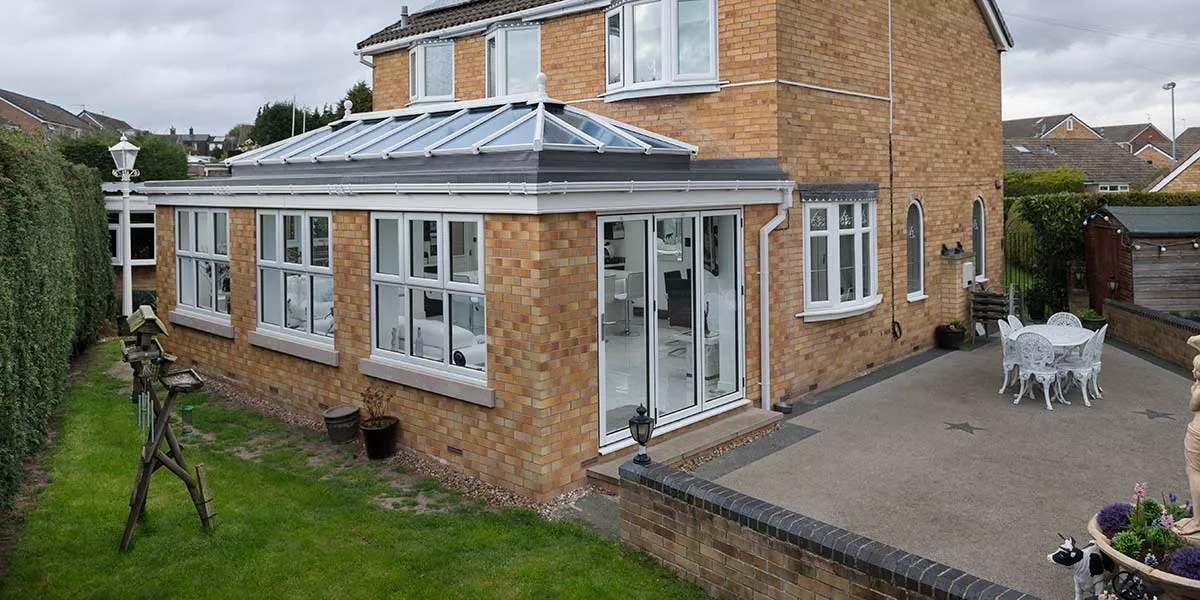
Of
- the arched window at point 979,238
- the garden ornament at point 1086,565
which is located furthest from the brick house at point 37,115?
the garden ornament at point 1086,565

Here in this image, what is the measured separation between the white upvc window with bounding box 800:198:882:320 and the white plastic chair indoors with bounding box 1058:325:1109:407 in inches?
106

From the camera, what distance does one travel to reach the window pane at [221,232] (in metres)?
12.4

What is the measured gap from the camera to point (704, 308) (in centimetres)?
952

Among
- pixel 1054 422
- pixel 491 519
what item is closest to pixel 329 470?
pixel 491 519

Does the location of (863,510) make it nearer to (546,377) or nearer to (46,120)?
(546,377)

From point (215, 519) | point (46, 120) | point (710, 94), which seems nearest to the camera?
point (215, 519)

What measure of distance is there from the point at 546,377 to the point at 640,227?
203 cm

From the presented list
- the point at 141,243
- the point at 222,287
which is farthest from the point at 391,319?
the point at 141,243

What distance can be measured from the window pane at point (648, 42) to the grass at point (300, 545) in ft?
22.2

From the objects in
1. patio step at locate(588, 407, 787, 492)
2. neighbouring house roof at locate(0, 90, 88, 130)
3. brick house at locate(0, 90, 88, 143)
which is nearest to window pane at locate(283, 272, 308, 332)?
patio step at locate(588, 407, 787, 492)

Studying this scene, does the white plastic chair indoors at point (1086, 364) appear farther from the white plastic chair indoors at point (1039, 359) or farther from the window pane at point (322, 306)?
the window pane at point (322, 306)

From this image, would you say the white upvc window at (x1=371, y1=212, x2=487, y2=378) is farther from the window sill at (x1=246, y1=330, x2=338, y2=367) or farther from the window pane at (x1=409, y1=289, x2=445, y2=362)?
the window sill at (x1=246, y1=330, x2=338, y2=367)

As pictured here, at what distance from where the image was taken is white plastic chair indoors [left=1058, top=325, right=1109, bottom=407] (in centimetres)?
1062

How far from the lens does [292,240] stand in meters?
11.0
